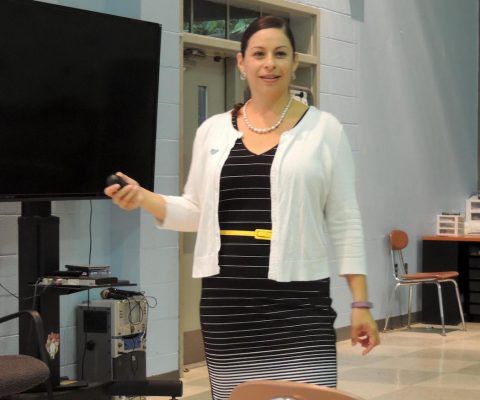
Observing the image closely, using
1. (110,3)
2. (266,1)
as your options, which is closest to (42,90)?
(110,3)

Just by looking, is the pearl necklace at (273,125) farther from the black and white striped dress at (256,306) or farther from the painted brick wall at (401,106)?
the painted brick wall at (401,106)

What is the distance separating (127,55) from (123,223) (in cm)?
112

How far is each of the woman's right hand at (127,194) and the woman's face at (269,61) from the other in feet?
1.31

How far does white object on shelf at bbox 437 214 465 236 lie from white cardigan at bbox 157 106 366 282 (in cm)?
697

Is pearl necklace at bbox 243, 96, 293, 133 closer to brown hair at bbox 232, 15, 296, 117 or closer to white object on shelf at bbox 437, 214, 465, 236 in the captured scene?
brown hair at bbox 232, 15, 296, 117

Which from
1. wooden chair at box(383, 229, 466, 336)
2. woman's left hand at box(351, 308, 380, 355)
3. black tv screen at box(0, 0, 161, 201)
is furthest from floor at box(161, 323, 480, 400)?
woman's left hand at box(351, 308, 380, 355)

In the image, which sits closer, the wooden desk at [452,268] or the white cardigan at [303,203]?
the white cardigan at [303,203]

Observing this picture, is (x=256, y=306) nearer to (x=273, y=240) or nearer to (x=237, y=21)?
(x=273, y=240)

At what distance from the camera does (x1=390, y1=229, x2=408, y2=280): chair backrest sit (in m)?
8.37

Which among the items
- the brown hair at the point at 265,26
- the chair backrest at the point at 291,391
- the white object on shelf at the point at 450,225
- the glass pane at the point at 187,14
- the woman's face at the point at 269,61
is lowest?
the chair backrest at the point at 291,391

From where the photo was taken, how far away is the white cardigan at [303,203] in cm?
230

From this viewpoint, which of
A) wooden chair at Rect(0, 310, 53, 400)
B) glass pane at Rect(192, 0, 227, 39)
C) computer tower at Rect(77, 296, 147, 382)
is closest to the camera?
wooden chair at Rect(0, 310, 53, 400)

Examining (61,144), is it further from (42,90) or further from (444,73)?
(444,73)

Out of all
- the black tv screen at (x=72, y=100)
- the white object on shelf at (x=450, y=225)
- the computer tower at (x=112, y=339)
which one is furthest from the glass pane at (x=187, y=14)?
the white object on shelf at (x=450, y=225)
